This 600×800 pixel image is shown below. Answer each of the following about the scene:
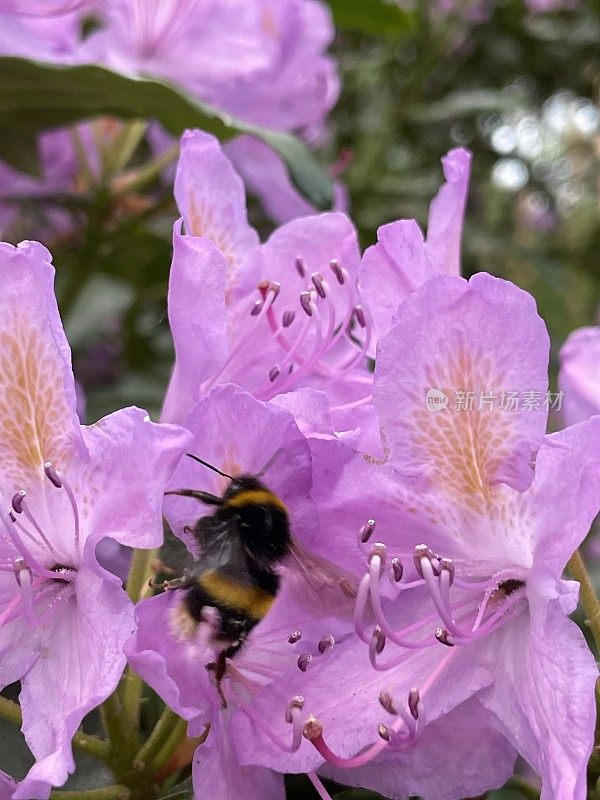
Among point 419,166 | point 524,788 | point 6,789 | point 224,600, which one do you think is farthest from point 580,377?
point 419,166

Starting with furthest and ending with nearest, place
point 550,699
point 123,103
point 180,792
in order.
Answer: point 123,103
point 180,792
point 550,699

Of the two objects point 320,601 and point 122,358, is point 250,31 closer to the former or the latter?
point 122,358

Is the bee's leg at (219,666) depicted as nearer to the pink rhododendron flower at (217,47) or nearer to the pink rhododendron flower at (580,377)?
the pink rhododendron flower at (580,377)

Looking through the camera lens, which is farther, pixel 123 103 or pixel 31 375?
pixel 123 103

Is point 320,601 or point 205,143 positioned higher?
point 205,143

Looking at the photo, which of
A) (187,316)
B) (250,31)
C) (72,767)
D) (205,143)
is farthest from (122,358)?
(72,767)

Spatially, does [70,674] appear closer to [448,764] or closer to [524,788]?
[448,764]
